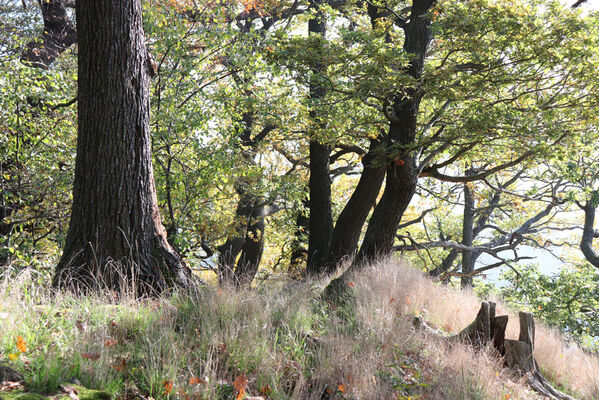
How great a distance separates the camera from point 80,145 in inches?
201

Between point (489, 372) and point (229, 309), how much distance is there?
8.88 feet

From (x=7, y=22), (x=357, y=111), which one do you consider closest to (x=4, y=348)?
(x=357, y=111)

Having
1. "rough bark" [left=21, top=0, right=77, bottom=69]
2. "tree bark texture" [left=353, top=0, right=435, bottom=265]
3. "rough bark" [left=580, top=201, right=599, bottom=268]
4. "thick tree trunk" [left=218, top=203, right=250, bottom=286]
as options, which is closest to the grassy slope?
"tree bark texture" [left=353, top=0, right=435, bottom=265]

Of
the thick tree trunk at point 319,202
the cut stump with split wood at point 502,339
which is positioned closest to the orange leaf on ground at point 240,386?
the cut stump with split wood at point 502,339

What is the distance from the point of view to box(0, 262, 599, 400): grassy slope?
116 inches

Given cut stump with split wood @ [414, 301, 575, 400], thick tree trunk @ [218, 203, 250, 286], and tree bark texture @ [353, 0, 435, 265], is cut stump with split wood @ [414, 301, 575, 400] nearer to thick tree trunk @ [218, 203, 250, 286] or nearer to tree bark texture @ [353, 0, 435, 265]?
tree bark texture @ [353, 0, 435, 265]

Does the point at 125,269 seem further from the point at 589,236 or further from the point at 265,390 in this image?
the point at 589,236

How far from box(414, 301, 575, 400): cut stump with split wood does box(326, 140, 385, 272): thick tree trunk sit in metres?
4.51

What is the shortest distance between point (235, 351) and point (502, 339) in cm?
382

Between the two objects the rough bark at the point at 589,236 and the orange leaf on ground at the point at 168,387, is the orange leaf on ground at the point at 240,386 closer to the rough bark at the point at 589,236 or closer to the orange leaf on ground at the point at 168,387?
the orange leaf on ground at the point at 168,387

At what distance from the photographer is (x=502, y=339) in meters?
5.73

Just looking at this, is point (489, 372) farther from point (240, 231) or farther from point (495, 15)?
point (240, 231)

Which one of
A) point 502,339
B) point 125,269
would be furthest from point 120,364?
point 502,339

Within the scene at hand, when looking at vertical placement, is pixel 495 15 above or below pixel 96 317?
above
